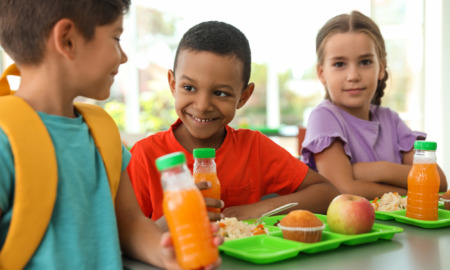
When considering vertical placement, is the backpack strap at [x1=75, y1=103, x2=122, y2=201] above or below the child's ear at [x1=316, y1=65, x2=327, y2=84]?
below

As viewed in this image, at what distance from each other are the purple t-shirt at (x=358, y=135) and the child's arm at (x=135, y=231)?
0.97m

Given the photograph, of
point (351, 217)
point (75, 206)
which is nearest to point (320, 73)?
point (351, 217)

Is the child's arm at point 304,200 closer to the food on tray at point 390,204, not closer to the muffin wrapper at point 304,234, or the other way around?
the food on tray at point 390,204

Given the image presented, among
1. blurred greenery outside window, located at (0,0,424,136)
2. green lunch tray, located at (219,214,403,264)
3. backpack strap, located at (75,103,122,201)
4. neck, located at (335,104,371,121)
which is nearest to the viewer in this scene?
green lunch tray, located at (219,214,403,264)

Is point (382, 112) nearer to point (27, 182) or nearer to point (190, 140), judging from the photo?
point (190, 140)

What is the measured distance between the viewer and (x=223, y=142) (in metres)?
1.70

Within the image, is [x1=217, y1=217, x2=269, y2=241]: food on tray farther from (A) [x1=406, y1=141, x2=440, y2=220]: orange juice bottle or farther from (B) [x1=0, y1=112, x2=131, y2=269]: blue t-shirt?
(A) [x1=406, y1=141, x2=440, y2=220]: orange juice bottle

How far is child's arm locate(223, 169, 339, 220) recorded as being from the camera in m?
1.41

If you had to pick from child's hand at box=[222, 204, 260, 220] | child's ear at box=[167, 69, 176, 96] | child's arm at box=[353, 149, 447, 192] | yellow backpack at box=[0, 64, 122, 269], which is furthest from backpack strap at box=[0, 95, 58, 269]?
child's arm at box=[353, 149, 447, 192]

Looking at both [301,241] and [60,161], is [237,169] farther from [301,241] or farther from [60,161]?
[60,161]

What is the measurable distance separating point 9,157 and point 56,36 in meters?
0.28

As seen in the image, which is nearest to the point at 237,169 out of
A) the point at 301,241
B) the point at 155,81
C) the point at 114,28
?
the point at 301,241

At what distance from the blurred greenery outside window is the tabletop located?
628cm

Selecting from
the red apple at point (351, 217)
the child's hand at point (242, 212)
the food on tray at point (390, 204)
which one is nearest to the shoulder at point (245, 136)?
→ the child's hand at point (242, 212)
